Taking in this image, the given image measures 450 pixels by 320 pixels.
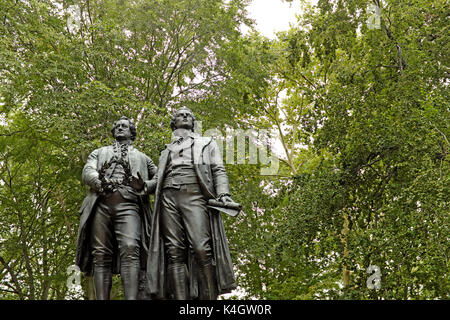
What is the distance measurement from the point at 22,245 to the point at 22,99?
480 cm

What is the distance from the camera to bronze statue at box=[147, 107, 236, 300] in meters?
5.65

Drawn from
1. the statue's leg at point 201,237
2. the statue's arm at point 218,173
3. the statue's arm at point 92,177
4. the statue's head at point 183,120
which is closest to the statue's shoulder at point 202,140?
the statue's arm at point 218,173

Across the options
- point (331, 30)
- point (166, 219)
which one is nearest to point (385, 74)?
point (331, 30)

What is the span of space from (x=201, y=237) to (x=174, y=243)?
31 centimetres

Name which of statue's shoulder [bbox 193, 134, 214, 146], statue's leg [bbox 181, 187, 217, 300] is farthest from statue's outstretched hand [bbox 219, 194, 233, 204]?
statue's shoulder [bbox 193, 134, 214, 146]

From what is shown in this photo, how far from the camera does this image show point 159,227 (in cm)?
591

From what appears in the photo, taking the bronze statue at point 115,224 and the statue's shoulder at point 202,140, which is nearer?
the bronze statue at point 115,224

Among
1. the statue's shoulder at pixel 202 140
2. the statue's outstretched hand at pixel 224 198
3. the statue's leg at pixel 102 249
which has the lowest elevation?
the statue's leg at pixel 102 249

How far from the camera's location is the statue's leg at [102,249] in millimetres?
5719

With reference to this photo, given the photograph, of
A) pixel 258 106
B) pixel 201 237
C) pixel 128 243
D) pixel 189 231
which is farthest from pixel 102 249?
pixel 258 106

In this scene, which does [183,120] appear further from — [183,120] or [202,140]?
[202,140]

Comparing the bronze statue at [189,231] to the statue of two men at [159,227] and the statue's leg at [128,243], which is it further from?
the statue's leg at [128,243]

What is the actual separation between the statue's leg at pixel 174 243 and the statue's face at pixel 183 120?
90cm

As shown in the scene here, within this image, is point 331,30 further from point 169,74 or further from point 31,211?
point 31,211
